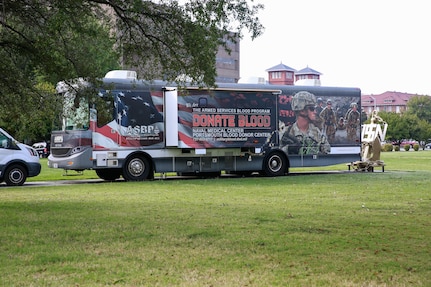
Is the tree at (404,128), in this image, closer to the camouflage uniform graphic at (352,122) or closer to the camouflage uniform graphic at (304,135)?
the camouflage uniform graphic at (352,122)

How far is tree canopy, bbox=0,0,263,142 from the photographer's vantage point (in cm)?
1224

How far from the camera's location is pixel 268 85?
26.3 metres

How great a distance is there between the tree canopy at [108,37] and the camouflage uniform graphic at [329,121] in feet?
44.4

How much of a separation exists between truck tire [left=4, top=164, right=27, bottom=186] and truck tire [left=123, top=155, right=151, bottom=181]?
352 centimetres

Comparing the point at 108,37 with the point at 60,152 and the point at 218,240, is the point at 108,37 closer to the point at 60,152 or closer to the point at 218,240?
the point at 218,240

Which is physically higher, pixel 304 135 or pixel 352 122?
pixel 352 122

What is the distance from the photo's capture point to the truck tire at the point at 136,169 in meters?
23.3

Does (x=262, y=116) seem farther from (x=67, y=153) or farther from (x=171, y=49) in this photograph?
(x=171, y=49)

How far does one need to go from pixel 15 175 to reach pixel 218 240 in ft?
48.5

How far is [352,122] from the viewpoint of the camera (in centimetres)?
2789

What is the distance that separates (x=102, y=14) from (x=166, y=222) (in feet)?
16.9

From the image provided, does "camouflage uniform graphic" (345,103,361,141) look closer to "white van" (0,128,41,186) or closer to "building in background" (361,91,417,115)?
"white van" (0,128,41,186)

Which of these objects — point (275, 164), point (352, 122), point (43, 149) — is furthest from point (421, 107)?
point (275, 164)

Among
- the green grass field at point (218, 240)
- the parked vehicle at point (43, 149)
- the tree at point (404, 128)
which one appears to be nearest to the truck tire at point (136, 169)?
the green grass field at point (218, 240)
